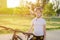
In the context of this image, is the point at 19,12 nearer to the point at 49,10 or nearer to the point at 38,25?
the point at 49,10

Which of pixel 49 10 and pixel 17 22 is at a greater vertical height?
pixel 49 10

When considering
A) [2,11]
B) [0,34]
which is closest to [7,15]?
[2,11]

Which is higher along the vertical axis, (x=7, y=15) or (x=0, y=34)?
(x=7, y=15)

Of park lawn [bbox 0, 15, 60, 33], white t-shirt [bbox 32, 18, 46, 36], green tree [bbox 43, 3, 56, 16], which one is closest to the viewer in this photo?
white t-shirt [bbox 32, 18, 46, 36]

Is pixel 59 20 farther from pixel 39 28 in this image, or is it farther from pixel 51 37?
pixel 39 28

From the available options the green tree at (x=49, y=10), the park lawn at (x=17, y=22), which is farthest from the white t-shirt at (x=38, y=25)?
the green tree at (x=49, y=10)

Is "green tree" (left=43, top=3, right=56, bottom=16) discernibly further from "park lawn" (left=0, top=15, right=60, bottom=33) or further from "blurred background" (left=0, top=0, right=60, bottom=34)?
"park lawn" (left=0, top=15, right=60, bottom=33)

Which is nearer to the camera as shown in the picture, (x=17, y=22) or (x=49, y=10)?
(x=17, y=22)

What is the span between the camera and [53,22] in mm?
3621

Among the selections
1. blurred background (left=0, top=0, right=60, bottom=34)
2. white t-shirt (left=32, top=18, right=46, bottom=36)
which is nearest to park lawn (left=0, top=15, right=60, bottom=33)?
blurred background (left=0, top=0, right=60, bottom=34)

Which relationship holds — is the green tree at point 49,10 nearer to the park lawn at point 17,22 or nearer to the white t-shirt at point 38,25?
the park lawn at point 17,22

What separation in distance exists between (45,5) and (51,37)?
58 cm

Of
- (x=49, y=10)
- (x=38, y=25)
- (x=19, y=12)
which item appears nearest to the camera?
(x=38, y=25)

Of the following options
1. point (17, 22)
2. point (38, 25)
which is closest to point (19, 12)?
point (17, 22)
